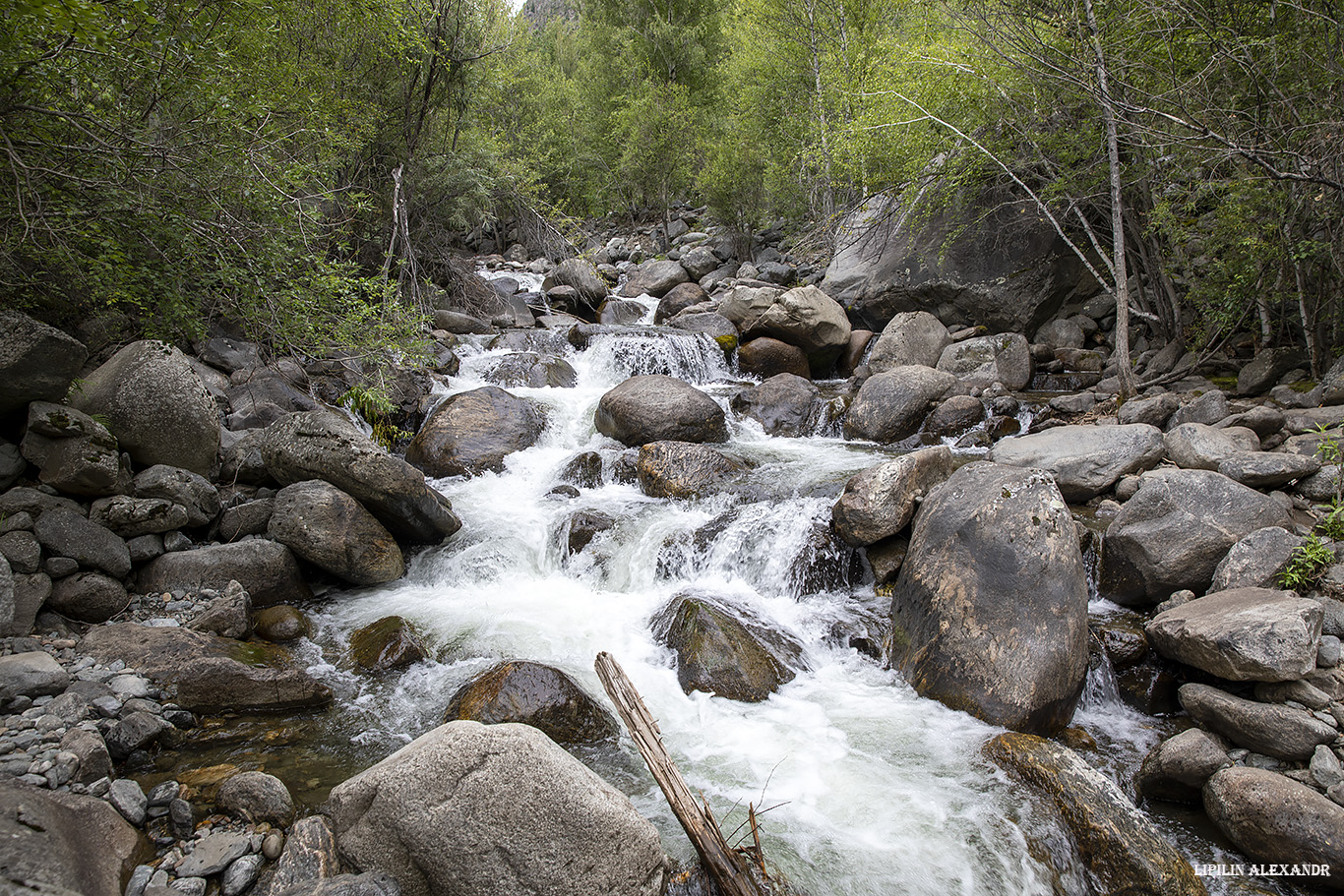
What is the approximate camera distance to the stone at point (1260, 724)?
3615 millimetres

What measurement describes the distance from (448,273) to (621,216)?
1791 cm

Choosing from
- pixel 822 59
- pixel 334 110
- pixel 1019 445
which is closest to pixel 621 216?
pixel 822 59

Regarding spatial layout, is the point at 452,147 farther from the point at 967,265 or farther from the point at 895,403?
the point at 967,265

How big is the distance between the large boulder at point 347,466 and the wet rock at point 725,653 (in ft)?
10.5

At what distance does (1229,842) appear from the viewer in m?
3.48

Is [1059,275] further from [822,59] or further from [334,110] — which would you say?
[334,110]

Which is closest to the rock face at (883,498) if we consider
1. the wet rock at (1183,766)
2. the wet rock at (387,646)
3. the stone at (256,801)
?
the wet rock at (1183,766)

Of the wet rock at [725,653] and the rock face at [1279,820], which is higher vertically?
the rock face at [1279,820]

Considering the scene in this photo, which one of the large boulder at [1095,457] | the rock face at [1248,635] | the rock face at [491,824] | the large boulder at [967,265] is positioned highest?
the large boulder at [967,265]

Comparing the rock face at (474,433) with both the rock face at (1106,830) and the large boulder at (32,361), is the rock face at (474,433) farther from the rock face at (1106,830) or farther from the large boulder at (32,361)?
the rock face at (1106,830)

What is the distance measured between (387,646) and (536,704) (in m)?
1.80

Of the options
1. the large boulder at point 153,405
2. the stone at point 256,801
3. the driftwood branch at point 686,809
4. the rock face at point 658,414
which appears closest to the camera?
the driftwood branch at point 686,809

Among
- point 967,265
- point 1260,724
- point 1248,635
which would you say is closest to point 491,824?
point 1260,724

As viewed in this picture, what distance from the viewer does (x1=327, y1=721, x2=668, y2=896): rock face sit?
273 centimetres
